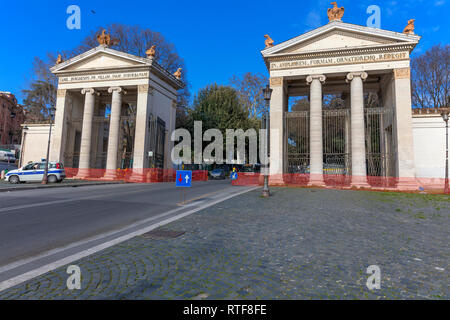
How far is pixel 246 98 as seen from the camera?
144 ft

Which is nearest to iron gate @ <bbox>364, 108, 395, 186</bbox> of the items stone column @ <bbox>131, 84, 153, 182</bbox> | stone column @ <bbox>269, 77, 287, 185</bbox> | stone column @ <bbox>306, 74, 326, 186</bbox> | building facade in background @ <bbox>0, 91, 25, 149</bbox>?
stone column @ <bbox>306, 74, 326, 186</bbox>

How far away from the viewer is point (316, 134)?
18844 mm

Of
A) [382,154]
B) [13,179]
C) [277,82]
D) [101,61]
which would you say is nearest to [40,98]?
[101,61]

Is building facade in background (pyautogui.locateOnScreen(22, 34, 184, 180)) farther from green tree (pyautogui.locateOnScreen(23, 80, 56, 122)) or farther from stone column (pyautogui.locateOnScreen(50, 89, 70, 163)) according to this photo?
green tree (pyautogui.locateOnScreen(23, 80, 56, 122))

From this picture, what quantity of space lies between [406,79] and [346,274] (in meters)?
19.6

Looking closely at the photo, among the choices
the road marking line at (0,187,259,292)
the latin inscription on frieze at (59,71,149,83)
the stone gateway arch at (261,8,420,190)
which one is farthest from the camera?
the latin inscription on frieze at (59,71,149,83)

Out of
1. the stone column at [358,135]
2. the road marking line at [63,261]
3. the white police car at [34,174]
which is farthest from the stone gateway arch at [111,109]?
the road marking line at [63,261]

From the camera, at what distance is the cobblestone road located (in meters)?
2.64

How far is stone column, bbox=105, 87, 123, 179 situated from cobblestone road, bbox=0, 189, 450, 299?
19858 mm

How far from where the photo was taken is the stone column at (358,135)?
58.2ft

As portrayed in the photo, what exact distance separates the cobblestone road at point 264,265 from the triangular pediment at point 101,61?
22060 mm

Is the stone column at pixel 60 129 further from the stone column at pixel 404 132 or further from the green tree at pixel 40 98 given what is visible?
the stone column at pixel 404 132

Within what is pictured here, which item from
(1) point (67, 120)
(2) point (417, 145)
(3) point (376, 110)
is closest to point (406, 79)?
(3) point (376, 110)

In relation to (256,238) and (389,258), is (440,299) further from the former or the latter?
(256,238)
